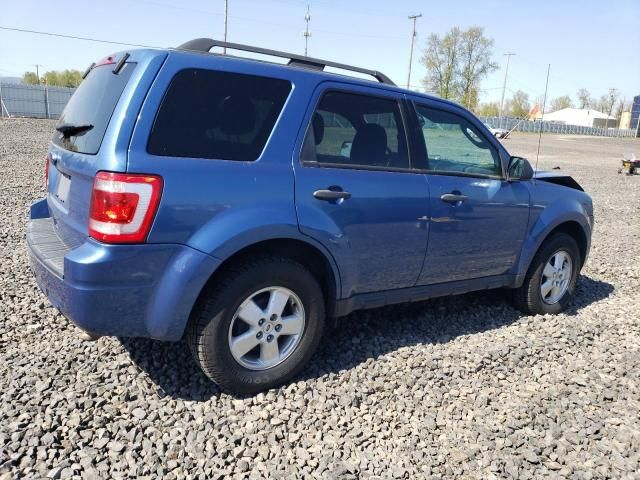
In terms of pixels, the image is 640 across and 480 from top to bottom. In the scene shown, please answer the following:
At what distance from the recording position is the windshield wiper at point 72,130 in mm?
3025

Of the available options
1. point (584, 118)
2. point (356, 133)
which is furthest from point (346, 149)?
point (584, 118)

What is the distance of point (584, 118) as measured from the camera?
116 metres

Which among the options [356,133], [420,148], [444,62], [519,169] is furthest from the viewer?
[444,62]

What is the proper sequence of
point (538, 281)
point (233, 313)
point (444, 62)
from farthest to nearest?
point (444, 62), point (538, 281), point (233, 313)

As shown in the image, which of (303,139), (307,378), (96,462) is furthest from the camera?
(307,378)

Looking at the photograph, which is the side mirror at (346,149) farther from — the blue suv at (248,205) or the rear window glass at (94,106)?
the rear window glass at (94,106)

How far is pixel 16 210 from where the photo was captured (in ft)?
24.7

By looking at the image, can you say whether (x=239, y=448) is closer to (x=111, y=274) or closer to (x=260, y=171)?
(x=111, y=274)

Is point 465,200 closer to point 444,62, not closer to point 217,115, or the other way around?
point 217,115

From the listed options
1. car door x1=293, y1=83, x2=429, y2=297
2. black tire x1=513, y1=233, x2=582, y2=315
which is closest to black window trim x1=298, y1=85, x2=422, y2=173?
car door x1=293, y1=83, x2=429, y2=297

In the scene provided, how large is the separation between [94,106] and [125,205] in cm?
82

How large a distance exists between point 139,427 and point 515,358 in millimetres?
2578

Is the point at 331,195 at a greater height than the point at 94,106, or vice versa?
the point at 94,106

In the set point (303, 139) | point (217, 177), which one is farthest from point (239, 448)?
point (303, 139)
